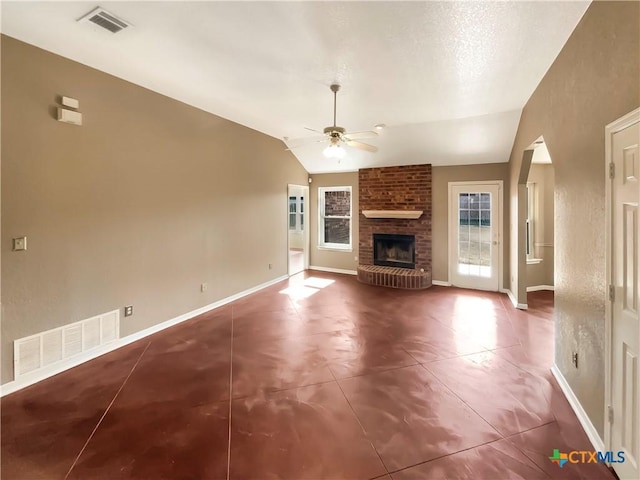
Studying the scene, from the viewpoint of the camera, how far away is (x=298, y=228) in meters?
10.3

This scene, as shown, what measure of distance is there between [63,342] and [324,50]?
12.2 ft

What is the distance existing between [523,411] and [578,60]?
2662 millimetres

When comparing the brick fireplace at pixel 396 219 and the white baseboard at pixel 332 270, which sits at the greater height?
the brick fireplace at pixel 396 219

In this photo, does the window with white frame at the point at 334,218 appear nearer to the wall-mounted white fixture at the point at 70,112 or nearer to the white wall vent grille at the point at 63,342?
the white wall vent grille at the point at 63,342

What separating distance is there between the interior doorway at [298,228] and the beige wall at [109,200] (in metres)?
2.02

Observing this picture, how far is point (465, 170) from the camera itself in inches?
227

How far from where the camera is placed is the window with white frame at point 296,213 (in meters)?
9.73

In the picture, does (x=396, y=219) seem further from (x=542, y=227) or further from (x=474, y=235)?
(x=542, y=227)

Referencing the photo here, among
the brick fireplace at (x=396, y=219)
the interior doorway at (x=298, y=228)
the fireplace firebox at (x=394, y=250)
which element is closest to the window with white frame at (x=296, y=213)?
the interior doorway at (x=298, y=228)

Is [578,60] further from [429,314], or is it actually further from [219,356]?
[219,356]

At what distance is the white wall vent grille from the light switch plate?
805 millimetres

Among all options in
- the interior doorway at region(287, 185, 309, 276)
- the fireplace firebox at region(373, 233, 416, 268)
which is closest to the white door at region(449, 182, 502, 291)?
the fireplace firebox at region(373, 233, 416, 268)

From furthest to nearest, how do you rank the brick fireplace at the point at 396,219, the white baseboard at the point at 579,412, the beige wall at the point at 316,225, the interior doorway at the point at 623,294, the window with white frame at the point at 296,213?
the window with white frame at the point at 296,213 < the beige wall at the point at 316,225 < the brick fireplace at the point at 396,219 < the white baseboard at the point at 579,412 < the interior doorway at the point at 623,294

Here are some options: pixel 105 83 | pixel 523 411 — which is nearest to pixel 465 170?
pixel 523 411
